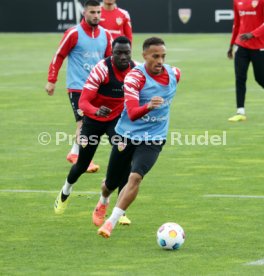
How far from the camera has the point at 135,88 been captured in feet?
35.9

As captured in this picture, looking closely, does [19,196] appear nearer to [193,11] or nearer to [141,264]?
[141,264]

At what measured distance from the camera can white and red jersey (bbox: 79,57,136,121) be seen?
11.9 metres

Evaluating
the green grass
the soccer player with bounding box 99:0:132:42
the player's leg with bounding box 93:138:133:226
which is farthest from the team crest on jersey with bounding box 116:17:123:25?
the player's leg with bounding box 93:138:133:226

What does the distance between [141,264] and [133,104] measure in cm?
177

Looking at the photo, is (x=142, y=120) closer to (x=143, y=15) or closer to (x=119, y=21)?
(x=119, y=21)

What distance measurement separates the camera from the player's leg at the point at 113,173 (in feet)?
37.2

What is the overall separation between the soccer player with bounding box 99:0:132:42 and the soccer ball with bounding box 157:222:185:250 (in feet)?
30.2

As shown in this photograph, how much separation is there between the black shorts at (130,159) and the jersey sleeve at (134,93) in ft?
1.39

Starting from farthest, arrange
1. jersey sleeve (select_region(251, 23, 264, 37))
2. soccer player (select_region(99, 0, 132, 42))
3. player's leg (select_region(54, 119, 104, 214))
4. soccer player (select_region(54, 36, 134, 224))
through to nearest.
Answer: jersey sleeve (select_region(251, 23, 264, 37))
soccer player (select_region(99, 0, 132, 42))
player's leg (select_region(54, 119, 104, 214))
soccer player (select_region(54, 36, 134, 224))

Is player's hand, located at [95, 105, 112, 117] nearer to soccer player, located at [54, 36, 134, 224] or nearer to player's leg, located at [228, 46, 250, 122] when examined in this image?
soccer player, located at [54, 36, 134, 224]

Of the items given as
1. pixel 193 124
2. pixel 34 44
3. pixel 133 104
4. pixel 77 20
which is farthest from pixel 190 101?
pixel 77 20

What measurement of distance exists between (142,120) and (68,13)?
32.3 meters

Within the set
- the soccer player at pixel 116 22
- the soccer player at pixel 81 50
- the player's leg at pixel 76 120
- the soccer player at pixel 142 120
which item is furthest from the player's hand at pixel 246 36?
the soccer player at pixel 142 120

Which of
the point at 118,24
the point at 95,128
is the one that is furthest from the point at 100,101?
the point at 118,24
